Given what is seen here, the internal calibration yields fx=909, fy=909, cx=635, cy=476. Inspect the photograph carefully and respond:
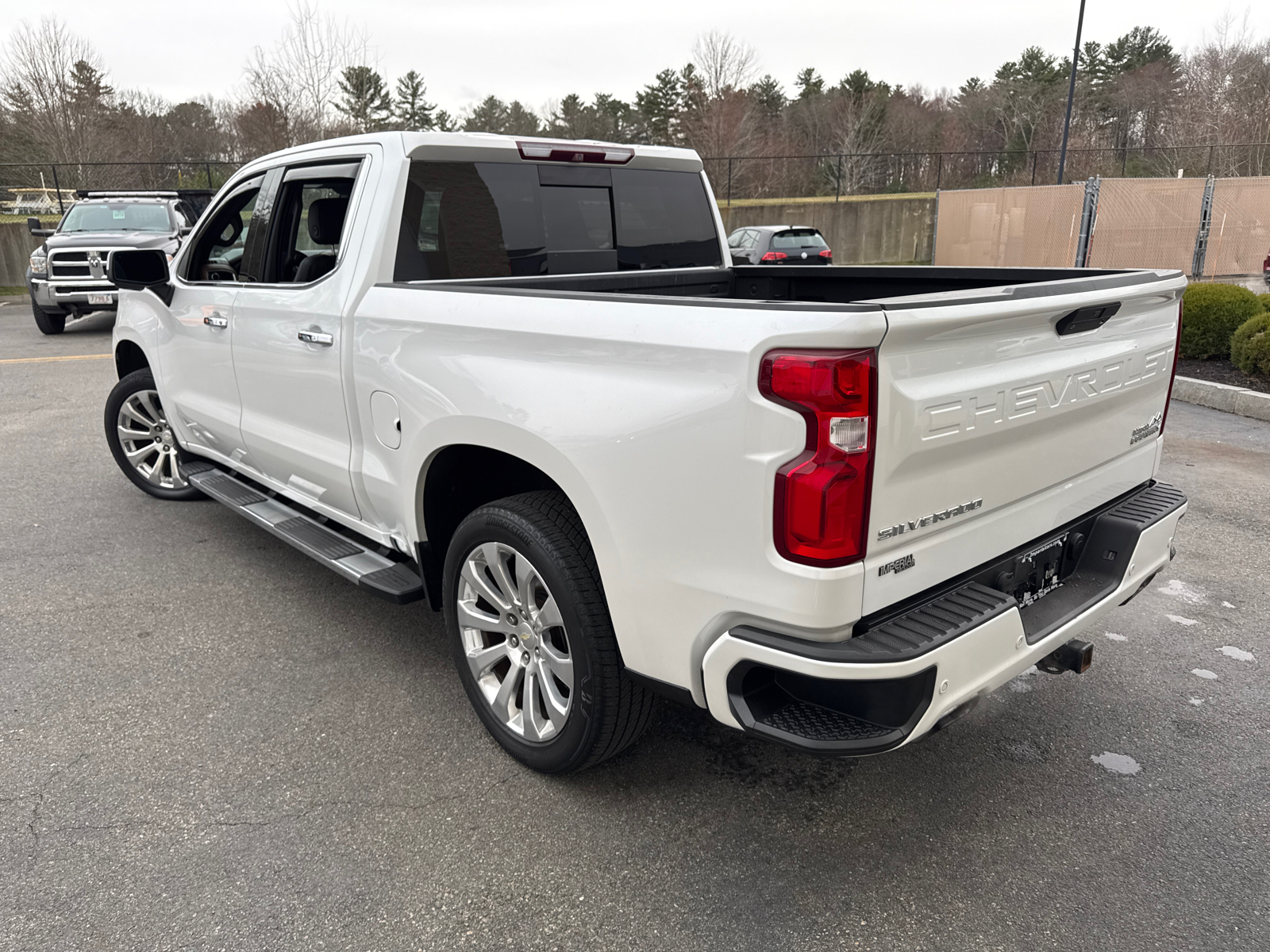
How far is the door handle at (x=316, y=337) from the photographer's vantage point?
11.2ft

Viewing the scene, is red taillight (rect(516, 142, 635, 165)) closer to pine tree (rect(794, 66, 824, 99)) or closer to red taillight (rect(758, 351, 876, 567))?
red taillight (rect(758, 351, 876, 567))

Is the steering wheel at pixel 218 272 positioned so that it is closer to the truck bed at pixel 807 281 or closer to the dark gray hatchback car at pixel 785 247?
the truck bed at pixel 807 281

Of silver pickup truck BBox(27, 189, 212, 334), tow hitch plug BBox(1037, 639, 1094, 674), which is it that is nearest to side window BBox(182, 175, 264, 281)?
tow hitch plug BBox(1037, 639, 1094, 674)

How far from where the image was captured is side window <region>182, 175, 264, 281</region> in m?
4.27

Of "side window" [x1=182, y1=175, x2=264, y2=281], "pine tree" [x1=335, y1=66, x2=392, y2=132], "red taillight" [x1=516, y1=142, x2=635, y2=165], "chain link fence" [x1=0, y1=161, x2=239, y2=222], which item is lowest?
"side window" [x1=182, y1=175, x2=264, y2=281]

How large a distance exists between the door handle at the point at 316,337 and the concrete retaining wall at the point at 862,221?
83.0 ft

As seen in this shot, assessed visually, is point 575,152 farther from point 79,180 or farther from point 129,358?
point 79,180

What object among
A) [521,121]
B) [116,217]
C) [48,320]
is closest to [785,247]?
[116,217]

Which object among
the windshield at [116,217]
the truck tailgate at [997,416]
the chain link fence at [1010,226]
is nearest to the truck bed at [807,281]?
the truck tailgate at [997,416]

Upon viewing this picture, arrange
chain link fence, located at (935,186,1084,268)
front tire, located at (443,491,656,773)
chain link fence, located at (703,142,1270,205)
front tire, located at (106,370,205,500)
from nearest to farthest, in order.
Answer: front tire, located at (443,491,656,773)
front tire, located at (106,370,205,500)
chain link fence, located at (935,186,1084,268)
chain link fence, located at (703,142,1270,205)

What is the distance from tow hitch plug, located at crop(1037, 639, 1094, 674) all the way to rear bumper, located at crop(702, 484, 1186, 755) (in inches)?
8.7

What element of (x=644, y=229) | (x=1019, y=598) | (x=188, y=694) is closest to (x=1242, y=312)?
(x=644, y=229)

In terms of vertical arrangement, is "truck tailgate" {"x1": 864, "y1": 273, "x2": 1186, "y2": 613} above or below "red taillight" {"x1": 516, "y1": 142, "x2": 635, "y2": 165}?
below

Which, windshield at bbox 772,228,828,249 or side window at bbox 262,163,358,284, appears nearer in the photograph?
side window at bbox 262,163,358,284
